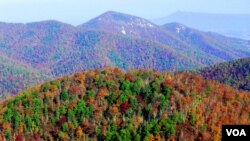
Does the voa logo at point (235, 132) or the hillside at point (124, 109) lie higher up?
the voa logo at point (235, 132)

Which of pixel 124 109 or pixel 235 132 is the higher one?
pixel 235 132

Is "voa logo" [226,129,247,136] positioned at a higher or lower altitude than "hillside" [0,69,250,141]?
higher

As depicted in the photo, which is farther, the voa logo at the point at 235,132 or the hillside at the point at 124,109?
the hillside at the point at 124,109

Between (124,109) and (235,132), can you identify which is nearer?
(235,132)

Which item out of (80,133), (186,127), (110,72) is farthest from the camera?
(110,72)

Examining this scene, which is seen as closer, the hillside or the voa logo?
the voa logo

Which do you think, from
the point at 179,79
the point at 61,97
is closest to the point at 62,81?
the point at 61,97

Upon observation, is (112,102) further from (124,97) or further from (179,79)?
(179,79)

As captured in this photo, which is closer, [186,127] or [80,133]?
[186,127]
